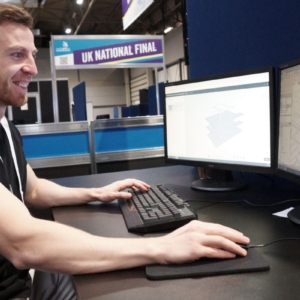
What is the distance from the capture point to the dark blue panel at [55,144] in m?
2.66

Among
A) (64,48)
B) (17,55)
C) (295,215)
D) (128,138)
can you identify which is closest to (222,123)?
(295,215)

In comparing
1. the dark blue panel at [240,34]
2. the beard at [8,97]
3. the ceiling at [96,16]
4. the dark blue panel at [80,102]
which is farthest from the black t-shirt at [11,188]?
the ceiling at [96,16]

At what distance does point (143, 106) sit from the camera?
232 inches

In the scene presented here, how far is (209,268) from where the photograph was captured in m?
0.60

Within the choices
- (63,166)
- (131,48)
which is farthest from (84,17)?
(63,166)

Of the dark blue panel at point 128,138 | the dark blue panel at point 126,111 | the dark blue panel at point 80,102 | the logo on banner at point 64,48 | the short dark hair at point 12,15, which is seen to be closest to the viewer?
the short dark hair at point 12,15

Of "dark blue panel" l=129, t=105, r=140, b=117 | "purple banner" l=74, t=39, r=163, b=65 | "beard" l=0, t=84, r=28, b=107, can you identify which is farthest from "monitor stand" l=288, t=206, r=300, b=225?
"dark blue panel" l=129, t=105, r=140, b=117

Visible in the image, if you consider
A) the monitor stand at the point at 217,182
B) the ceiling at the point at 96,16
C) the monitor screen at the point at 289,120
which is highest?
the ceiling at the point at 96,16

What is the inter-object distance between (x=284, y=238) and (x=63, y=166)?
7.25ft

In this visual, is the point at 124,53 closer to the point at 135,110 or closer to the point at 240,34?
the point at 240,34

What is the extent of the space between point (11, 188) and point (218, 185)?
2.15 ft

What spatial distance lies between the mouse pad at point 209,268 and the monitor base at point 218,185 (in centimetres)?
55

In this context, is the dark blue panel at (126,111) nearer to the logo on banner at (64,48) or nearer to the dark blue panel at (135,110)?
the dark blue panel at (135,110)

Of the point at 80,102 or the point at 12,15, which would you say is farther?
the point at 80,102
